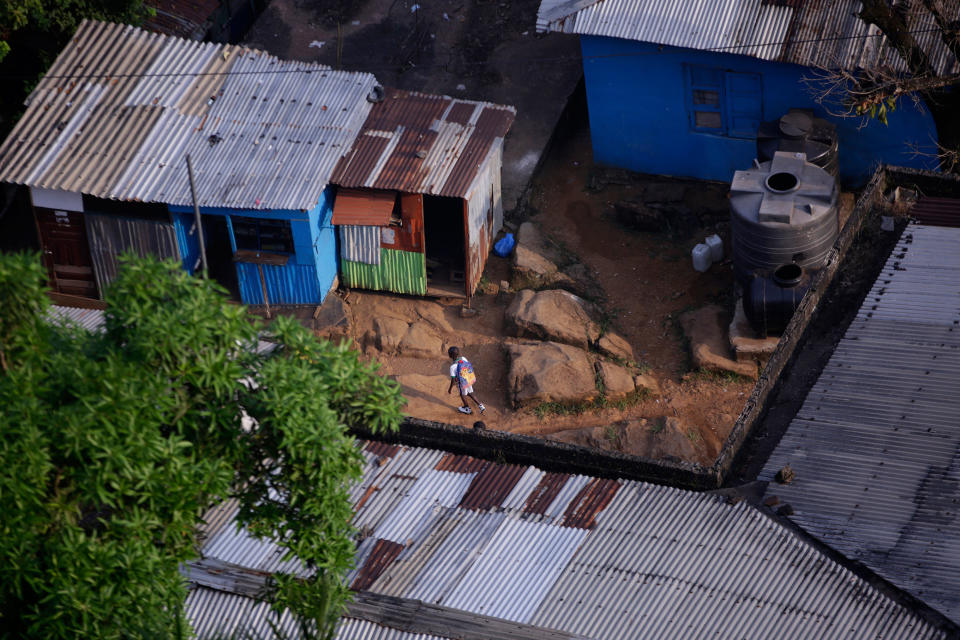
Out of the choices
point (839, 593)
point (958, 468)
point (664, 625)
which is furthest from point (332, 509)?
point (958, 468)

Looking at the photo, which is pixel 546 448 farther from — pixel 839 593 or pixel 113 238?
pixel 113 238

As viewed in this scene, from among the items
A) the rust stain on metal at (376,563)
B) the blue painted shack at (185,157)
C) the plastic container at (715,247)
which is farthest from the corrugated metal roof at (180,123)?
the rust stain on metal at (376,563)

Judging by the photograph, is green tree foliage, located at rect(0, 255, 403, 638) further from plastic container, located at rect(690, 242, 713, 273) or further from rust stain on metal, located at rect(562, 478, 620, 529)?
plastic container, located at rect(690, 242, 713, 273)

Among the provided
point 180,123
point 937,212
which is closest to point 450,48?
point 180,123

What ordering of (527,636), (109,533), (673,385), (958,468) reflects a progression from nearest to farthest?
(109,533)
(527,636)
(958,468)
(673,385)

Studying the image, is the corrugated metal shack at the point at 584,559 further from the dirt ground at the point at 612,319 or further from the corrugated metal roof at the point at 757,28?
the corrugated metal roof at the point at 757,28

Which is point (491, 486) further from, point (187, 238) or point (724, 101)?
point (724, 101)
